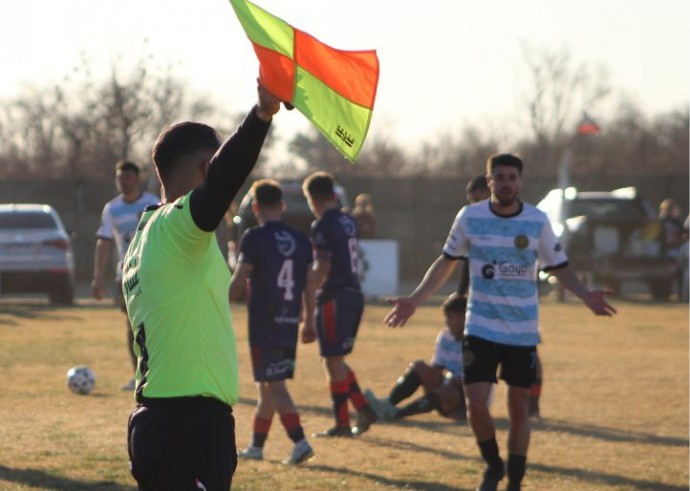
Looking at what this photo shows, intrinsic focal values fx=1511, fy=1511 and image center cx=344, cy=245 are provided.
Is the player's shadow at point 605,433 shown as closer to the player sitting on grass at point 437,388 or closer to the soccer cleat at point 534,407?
the soccer cleat at point 534,407

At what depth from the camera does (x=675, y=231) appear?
28.8 m

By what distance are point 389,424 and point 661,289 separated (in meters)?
18.2

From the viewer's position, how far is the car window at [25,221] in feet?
86.2

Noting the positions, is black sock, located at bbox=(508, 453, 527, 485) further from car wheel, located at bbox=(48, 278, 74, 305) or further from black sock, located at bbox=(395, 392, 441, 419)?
car wheel, located at bbox=(48, 278, 74, 305)

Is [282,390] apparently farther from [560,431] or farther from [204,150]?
[204,150]

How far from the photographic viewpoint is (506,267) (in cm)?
848

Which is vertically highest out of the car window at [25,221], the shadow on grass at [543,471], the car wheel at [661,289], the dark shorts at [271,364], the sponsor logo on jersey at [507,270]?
the sponsor logo on jersey at [507,270]

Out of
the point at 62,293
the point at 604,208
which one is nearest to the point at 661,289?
the point at 604,208

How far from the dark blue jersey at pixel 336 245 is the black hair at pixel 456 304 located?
748 mm

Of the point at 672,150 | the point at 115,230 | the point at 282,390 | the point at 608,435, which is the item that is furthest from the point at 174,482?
the point at 672,150

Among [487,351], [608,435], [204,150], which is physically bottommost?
[608,435]

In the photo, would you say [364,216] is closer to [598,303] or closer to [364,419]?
[364,419]

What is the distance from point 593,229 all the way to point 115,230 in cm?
1726

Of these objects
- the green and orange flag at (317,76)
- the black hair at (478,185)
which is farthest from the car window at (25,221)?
the green and orange flag at (317,76)
